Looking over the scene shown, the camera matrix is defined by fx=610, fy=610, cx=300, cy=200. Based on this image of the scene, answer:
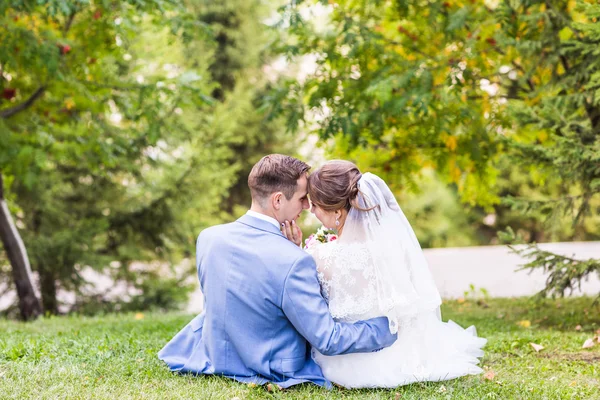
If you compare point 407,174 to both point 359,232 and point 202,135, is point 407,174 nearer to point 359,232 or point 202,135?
point 359,232

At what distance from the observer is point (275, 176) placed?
3.54 meters

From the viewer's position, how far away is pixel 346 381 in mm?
3670

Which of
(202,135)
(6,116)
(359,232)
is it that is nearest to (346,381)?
(359,232)

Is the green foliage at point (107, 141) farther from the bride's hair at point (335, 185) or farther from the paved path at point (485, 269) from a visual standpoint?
the bride's hair at point (335, 185)

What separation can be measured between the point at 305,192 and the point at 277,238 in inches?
13.4

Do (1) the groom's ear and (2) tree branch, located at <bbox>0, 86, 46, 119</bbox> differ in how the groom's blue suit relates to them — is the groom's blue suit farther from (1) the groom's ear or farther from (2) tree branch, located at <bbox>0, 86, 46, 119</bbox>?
(2) tree branch, located at <bbox>0, 86, 46, 119</bbox>

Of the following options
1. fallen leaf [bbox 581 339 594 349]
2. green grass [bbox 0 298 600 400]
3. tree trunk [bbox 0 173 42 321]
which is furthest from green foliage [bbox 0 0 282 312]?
fallen leaf [bbox 581 339 594 349]

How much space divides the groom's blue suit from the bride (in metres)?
0.12

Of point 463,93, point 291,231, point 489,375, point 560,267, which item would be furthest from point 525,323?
point 291,231

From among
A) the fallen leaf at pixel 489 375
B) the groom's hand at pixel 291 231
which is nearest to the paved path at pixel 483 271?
the fallen leaf at pixel 489 375

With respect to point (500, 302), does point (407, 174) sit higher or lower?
higher

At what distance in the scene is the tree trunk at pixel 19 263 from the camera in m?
8.73

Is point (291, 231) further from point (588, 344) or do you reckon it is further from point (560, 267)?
point (560, 267)

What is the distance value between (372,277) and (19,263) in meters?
6.93
